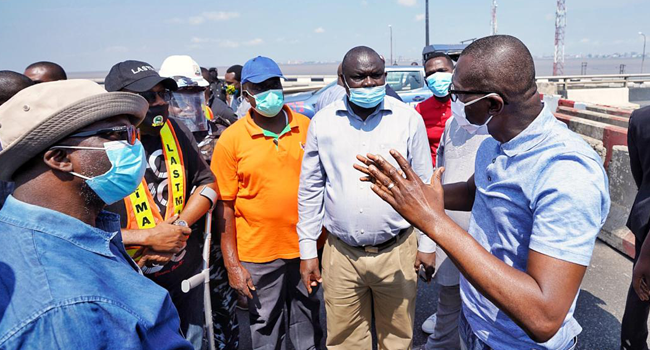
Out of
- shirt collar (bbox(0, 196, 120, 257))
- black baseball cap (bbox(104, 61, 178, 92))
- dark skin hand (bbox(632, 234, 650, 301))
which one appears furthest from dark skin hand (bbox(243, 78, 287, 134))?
dark skin hand (bbox(632, 234, 650, 301))

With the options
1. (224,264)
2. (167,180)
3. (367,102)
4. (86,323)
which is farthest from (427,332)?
(86,323)

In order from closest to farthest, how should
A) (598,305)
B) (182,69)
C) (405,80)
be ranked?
(182,69) < (598,305) < (405,80)

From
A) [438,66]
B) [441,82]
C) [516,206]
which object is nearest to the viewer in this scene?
[516,206]

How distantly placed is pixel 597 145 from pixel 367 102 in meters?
4.13

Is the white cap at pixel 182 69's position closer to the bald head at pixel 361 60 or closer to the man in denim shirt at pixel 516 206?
the bald head at pixel 361 60

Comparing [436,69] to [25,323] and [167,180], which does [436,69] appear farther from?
[25,323]

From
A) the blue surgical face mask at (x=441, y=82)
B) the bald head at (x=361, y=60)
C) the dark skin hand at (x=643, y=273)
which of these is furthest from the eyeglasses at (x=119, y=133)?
the blue surgical face mask at (x=441, y=82)

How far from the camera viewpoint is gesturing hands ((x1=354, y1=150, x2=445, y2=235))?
150 centimetres

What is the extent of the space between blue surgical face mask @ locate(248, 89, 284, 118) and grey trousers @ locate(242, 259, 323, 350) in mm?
1099

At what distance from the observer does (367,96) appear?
109 inches

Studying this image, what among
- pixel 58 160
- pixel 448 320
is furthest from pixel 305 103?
pixel 58 160

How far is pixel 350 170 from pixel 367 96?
0.51 metres

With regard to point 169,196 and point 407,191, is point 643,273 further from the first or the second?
point 169,196

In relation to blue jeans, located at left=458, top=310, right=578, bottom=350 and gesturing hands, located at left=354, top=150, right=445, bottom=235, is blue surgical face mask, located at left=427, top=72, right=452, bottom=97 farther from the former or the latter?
gesturing hands, located at left=354, top=150, right=445, bottom=235
